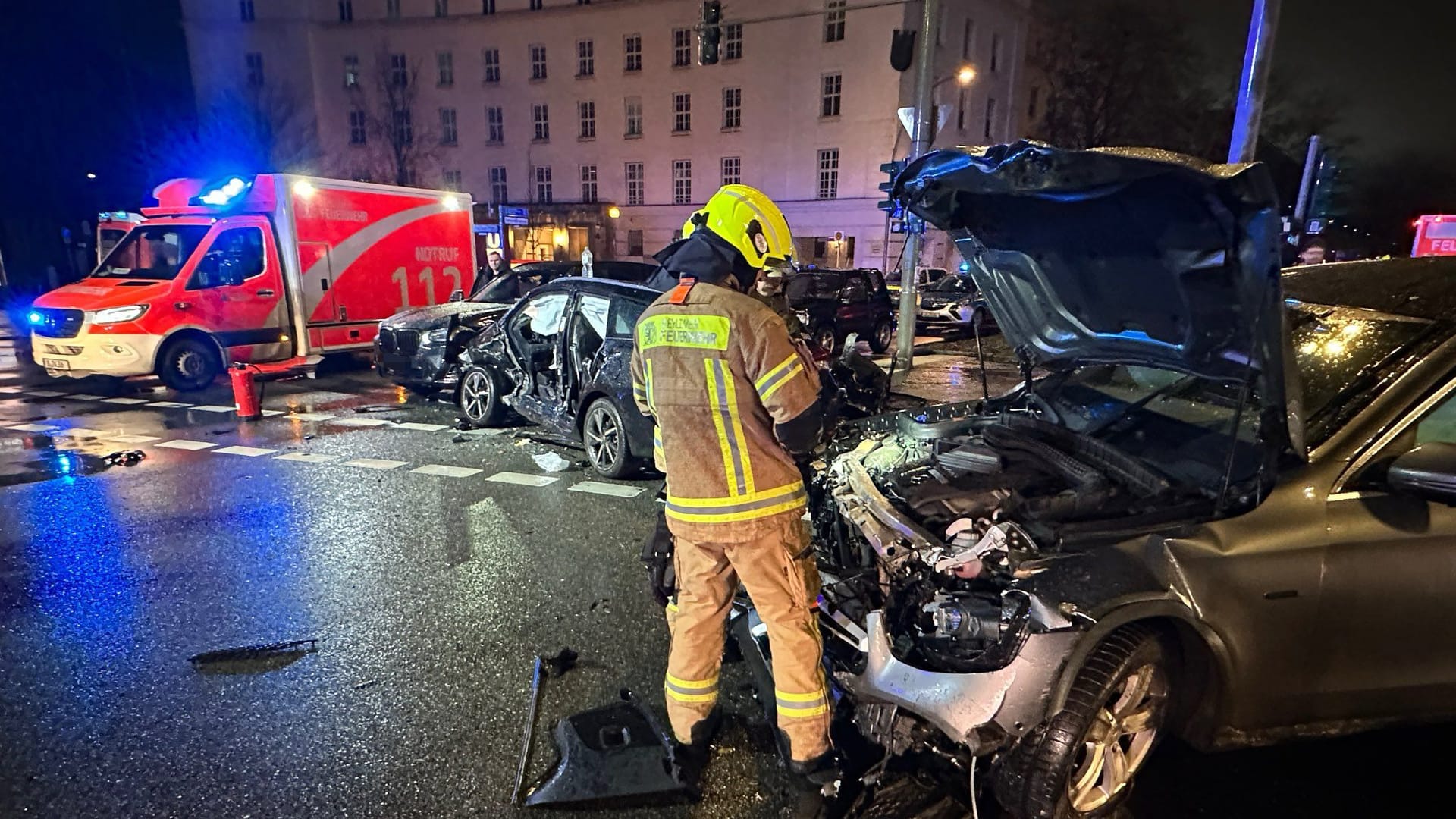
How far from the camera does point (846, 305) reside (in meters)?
14.7

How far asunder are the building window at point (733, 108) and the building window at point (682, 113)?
6.00 feet

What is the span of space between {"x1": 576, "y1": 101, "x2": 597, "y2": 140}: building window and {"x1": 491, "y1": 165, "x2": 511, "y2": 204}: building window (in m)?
5.22

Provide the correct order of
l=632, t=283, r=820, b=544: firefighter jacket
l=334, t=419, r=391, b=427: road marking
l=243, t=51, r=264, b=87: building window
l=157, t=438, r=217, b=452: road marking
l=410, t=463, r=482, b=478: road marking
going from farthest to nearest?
l=243, t=51, r=264, b=87: building window
l=334, t=419, r=391, b=427: road marking
l=157, t=438, r=217, b=452: road marking
l=410, t=463, r=482, b=478: road marking
l=632, t=283, r=820, b=544: firefighter jacket

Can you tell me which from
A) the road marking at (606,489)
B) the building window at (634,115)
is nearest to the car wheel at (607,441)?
the road marking at (606,489)

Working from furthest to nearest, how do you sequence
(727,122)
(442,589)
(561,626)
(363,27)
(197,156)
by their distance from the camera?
(363,27) < (727,122) < (197,156) < (442,589) < (561,626)

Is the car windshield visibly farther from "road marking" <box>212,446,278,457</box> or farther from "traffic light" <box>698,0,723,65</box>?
"traffic light" <box>698,0,723,65</box>

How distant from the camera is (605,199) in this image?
129ft

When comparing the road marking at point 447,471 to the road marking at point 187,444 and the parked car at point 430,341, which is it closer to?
the parked car at point 430,341

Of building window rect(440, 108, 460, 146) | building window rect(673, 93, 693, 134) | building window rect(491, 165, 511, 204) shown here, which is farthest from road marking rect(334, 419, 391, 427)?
building window rect(440, 108, 460, 146)

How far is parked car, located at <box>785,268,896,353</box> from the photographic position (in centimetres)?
1408

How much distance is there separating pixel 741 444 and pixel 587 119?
40.8 meters

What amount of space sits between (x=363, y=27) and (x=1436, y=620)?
168ft

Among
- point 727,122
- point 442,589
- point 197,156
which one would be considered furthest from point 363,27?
point 442,589

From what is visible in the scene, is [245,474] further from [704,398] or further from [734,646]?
[704,398]
